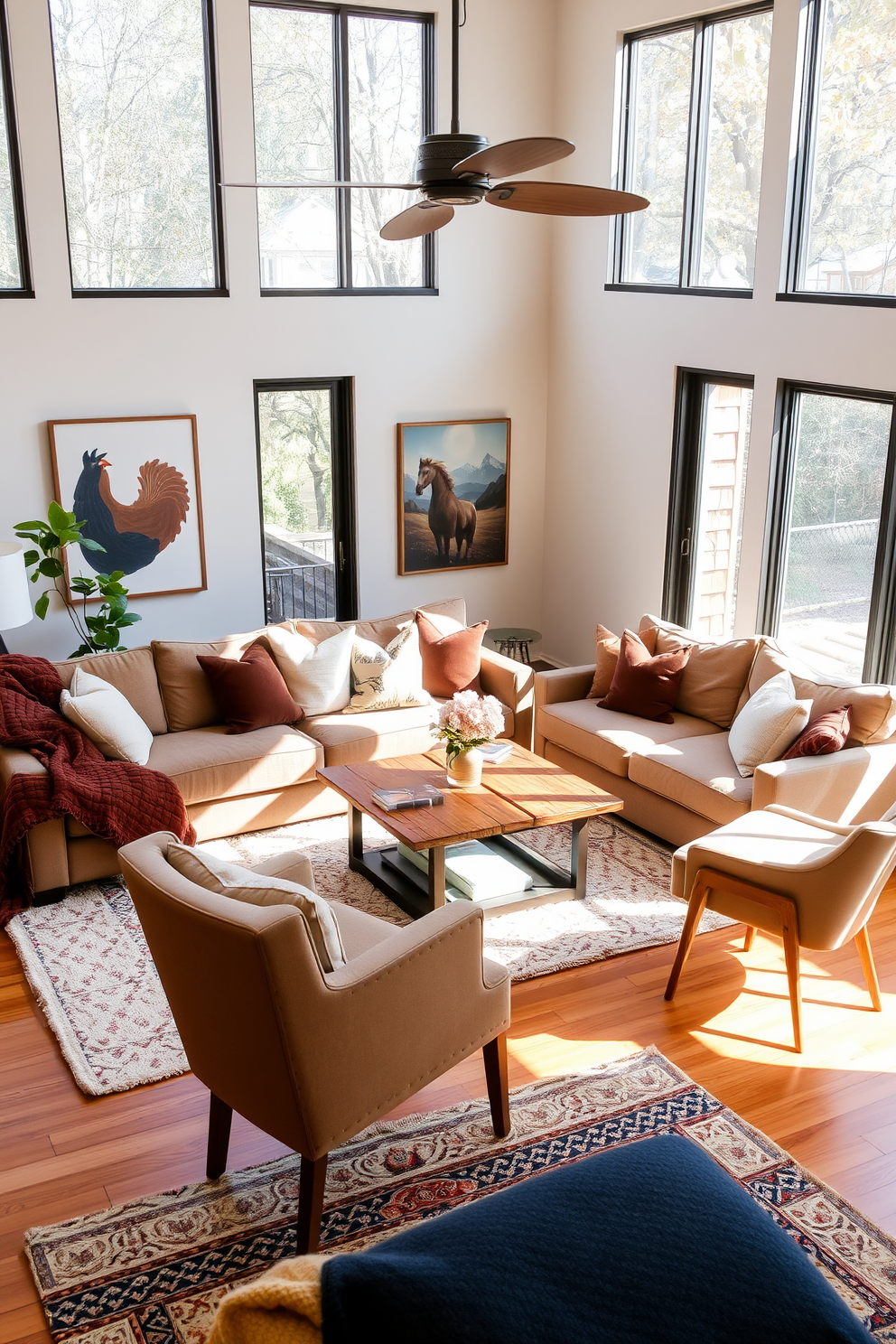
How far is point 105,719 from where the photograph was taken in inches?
211

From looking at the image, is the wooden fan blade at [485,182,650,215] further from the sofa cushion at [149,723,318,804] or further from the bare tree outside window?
the sofa cushion at [149,723,318,804]

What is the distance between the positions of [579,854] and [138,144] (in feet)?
15.5

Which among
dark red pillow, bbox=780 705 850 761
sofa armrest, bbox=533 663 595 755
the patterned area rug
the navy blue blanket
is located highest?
the navy blue blanket

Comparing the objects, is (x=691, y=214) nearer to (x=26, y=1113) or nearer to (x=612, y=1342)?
(x=26, y=1113)

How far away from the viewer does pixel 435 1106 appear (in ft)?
12.4

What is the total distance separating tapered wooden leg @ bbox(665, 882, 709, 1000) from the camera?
4.30 meters

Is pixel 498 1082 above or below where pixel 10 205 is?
below

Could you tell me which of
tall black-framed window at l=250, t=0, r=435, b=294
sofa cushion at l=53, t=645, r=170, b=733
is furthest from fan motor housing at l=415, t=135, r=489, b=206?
tall black-framed window at l=250, t=0, r=435, b=294

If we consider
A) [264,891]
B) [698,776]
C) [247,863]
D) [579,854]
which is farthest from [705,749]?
[264,891]

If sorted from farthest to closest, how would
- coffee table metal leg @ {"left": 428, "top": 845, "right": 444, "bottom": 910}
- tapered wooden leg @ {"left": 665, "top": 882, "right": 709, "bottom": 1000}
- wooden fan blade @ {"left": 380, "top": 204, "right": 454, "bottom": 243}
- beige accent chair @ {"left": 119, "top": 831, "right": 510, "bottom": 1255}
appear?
coffee table metal leg @ {"left": 428, "top": 845, "right": 444, "bottom": 910}
tapered wooden leg @ {"left": 665, "top": 882, "right": 709, "bottom": 1000}
wooden fan blade @ {"left": 380, "top": 204, "right": 454, "bottom": 243}
beige accent chair @ {"left": 119, "top": 831, "right": 510, "bottom": 1255}

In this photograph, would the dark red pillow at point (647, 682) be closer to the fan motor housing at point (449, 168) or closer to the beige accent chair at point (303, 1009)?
the beige accent chair at point (303, 1009)

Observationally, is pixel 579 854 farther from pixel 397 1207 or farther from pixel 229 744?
pixel 397 1207

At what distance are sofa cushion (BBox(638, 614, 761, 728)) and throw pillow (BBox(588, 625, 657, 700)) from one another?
155 millimetres

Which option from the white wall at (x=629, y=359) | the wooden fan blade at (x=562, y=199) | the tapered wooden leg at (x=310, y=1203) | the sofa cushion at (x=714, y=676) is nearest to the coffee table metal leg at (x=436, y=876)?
the tapered wooden leg at (x=310, y=1203)
